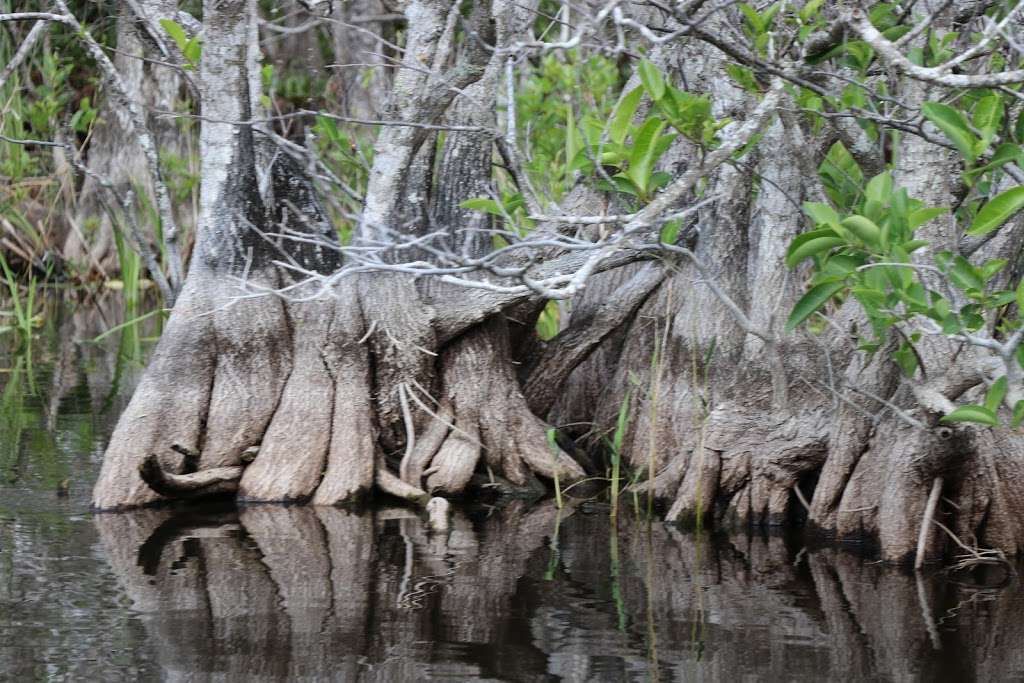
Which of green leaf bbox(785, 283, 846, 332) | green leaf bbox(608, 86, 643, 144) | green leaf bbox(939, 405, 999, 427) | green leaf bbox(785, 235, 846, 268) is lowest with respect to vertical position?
green leaf bbox(939, 405, 999, 427)

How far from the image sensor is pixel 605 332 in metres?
7.85

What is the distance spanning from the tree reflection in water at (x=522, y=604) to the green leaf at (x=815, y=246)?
1.35m

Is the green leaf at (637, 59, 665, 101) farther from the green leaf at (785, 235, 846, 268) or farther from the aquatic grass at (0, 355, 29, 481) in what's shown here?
the aquatic grass at (0, 355, 29, 481)

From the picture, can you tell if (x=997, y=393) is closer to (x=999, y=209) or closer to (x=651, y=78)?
(x=999, y=209)

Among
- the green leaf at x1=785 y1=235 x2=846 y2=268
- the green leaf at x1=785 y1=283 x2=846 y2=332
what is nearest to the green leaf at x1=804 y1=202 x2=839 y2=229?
the green leaf at x1=785 y1=235 x2=846 y2=268

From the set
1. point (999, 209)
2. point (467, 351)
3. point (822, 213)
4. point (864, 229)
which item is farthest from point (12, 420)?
point (999, 209)

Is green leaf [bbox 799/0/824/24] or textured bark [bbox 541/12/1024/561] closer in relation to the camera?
green leaf [bbox 799/0/824/24]

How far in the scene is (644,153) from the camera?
17.3ft

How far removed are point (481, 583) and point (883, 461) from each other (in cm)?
190

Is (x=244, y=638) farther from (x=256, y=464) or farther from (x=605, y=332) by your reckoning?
(x=605, y=332)

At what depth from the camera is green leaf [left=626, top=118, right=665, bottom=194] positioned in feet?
17.2

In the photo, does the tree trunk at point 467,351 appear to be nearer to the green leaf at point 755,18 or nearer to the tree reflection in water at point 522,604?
the tree reflection in water at point 522,604

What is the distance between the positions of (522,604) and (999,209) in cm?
225

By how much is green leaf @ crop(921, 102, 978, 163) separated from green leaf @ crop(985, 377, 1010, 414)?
2.96 feet
